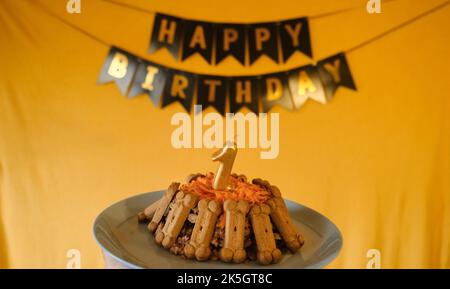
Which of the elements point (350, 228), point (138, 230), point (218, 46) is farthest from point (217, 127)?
point (138, 230)

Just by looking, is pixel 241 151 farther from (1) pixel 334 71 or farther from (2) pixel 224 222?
(2) pixel 224 222

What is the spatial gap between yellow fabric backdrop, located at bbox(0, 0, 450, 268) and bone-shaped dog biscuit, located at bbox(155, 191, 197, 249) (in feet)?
3.42

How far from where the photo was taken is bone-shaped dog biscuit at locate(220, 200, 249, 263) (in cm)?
112

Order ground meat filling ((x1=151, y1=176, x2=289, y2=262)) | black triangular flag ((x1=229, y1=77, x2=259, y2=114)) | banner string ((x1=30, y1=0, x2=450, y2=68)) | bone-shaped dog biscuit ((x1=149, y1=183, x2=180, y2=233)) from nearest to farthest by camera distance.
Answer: ground meat filling ((x1=151, y1=176, x2=289, y2=262)), bone-shaped dog biscuit ((x1=149, y1=183, x2=180, y2=233)), banner string ((x1=30, y1=0, x2=450, y2=68)), black triangular flag ((x1=229, y1=77, x2=259, y2=114))

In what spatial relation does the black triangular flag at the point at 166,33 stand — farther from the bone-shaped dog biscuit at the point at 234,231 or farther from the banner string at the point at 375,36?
the bone-shaped dog biscuit at the point at 234,231

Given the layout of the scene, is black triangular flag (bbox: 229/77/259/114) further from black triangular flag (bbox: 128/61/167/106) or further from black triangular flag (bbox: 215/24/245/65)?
black triangular flag (bbox: 128/61/167/106)

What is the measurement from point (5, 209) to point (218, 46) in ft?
4.54

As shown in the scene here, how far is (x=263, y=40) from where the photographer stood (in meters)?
2.22

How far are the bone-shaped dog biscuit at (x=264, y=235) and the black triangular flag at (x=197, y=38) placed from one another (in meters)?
1.21

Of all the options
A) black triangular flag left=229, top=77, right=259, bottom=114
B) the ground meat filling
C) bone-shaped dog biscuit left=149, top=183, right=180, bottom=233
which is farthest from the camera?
black triangular flag left=229, top=77, right=259, bottom=114

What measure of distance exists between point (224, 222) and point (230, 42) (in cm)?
127

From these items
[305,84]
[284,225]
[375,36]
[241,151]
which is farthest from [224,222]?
[375,36]

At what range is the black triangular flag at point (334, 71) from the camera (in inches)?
87.0

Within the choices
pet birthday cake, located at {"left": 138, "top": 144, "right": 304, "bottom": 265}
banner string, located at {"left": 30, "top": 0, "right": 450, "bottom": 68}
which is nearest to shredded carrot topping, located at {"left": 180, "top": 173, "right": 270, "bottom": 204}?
pet birthday cake, located at {"left": 138, "top": 144, "right": 304, "bottom": 265}
